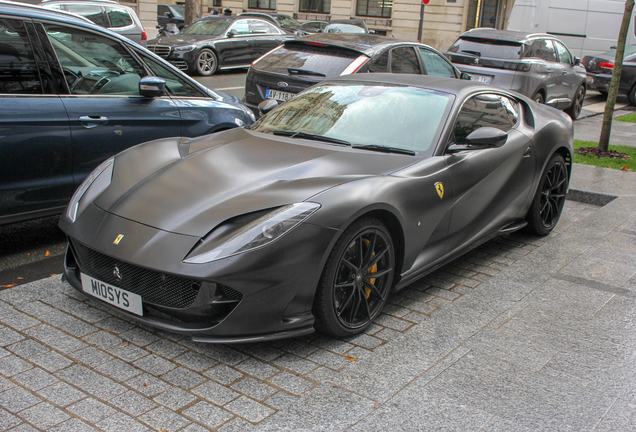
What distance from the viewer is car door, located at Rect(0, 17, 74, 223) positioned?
4359 mm

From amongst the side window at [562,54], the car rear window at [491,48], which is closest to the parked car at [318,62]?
the car rear window at [491,48]

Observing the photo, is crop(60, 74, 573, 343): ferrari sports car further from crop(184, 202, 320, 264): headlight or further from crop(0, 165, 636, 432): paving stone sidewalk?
crop(0, 165, 636, 432): paving stone sidewalk

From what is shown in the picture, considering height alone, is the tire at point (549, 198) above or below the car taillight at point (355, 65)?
below

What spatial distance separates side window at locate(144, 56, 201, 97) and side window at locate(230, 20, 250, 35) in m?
12.3

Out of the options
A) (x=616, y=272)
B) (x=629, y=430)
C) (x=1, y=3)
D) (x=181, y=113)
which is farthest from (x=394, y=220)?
(x=1, y=3)

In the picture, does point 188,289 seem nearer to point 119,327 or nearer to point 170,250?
point 170,250

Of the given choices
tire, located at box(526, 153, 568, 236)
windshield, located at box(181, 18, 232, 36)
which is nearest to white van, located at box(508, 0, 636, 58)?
windshield, located at box(181, 18, 232, 36)

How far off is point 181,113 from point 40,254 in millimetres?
1644

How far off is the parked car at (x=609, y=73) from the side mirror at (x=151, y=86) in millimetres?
14461

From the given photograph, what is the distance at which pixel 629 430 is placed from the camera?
9.39 feet

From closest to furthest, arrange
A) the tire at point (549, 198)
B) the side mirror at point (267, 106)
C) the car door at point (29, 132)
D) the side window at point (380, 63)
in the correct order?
the car door at point (29, 132), the side mirror at point (267, 106), the tire at point (549, 198), the side window at point (380, 63)

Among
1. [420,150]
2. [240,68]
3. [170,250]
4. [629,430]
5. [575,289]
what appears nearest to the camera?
[629,430]

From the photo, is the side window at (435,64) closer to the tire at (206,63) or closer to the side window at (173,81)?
the side window at (173,81)

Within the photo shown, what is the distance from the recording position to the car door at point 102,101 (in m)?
4.77
